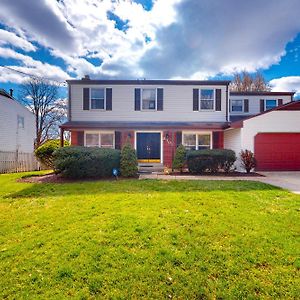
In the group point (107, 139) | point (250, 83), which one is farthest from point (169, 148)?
point (250, 83)

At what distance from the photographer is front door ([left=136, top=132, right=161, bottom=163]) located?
13.7 m

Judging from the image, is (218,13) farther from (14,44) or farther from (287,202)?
(14,44)

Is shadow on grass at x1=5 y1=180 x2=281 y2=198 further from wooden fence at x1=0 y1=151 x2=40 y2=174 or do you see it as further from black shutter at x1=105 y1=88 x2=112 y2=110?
wooden fence at x1=0 y1=151 x2=40 y2=174

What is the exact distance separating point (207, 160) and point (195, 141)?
355 centimetres

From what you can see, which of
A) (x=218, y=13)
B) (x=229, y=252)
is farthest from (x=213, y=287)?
(x=218, y=13)

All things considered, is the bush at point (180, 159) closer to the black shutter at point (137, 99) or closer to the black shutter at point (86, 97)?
the black shutter at point (137, 99)

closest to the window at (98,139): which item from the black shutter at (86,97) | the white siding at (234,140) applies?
the black shutter at (86,97)

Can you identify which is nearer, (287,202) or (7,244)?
(7,244)

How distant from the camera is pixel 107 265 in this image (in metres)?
2.95

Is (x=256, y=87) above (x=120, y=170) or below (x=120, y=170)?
above

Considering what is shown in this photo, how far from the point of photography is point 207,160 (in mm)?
10578

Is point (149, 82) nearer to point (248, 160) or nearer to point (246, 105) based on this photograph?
point (248, 160)

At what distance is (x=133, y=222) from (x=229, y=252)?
72.8 inches

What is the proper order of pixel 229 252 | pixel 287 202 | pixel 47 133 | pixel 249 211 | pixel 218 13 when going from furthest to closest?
1. pixel 47 133
2. pixel 218 13
3. pixel 287 202
4. pixel 249 211
5. pixel 229 252
